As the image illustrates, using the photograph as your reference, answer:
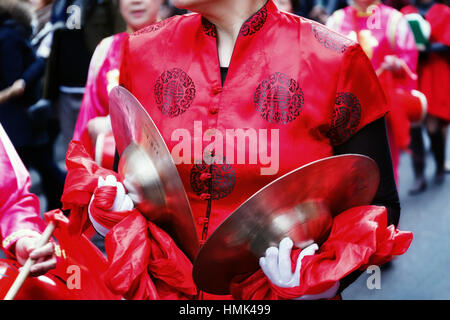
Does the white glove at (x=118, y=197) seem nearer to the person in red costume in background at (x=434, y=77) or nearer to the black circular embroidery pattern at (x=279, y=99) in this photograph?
the black circular embroidery pattern at (x=279, y=99)

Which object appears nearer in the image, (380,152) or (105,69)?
(380,152)

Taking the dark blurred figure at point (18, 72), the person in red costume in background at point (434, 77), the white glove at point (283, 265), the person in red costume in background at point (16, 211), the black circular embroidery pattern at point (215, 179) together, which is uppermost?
the black circular embroidery pattern at point (215, 179)

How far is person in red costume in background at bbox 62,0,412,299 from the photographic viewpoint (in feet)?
4.37

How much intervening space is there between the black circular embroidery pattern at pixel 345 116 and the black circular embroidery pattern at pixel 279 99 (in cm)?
8

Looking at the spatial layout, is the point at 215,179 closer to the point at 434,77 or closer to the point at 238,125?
the point at 238,125

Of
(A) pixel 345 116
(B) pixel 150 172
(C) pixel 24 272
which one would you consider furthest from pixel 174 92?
(C) pixel 24 272

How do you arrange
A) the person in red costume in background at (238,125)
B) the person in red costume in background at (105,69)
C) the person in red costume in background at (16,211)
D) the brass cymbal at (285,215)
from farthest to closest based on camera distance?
1. the person in red costume in background at (105,69)
2. the person in red costume in background at (16,211)
3. the person in red costume in background at (238,125)
4. the brass cymbal at (285,215)

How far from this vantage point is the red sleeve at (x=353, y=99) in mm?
1450

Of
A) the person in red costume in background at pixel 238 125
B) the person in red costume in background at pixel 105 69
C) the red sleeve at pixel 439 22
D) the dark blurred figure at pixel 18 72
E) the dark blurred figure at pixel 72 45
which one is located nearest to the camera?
the person in red costume in background at pixel 238 125

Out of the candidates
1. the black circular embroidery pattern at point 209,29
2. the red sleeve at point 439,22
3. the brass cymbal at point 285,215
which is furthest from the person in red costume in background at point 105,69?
the red sleeve at point 439,22

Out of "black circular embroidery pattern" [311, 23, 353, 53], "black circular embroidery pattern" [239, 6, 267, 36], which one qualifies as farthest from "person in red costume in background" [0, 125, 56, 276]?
"black circular embroidery pattern" [311, 23, 353, 53]

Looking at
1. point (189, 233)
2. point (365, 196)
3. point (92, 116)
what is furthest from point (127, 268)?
point (92, 116)

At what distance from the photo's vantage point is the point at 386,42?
12.8ft

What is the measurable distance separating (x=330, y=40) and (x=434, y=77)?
4.36m
